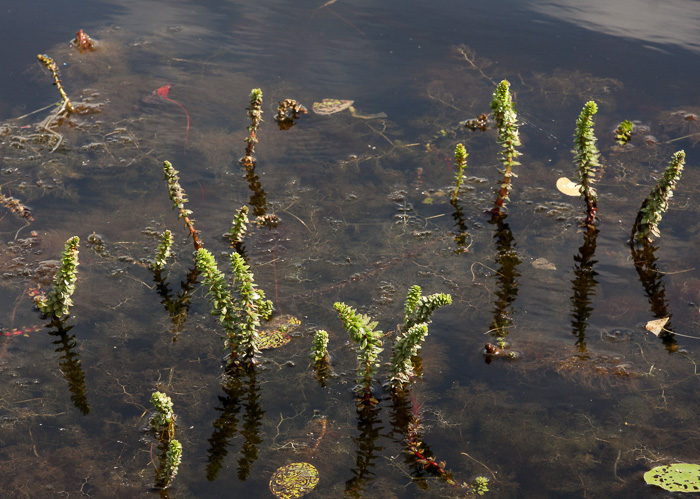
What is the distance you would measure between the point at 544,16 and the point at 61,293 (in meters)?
7.60

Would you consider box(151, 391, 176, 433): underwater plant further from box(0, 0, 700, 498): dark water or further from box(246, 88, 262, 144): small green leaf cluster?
box(246, 88, 262, 144): small green leaf cluster

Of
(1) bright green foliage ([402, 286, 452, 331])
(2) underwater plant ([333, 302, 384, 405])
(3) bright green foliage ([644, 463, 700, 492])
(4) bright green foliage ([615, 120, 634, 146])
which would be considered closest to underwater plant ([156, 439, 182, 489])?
(2) underwater plant ([333, 302, 384, 405])

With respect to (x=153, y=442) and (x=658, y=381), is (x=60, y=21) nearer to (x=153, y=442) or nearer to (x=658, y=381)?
(x=153, y=442)

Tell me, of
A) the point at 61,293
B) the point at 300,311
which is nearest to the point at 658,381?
the point at 300,311

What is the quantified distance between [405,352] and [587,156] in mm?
2788

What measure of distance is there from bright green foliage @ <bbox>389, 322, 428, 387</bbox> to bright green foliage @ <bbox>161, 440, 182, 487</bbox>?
65.5 inches

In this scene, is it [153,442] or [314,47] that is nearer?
[153,442]

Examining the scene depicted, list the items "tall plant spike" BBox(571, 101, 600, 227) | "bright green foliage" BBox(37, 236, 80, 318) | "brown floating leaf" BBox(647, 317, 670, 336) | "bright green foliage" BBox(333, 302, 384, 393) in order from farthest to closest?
"tall plant spike" BBox(571, 101, 600, 227)
"brown floating leaf" BBox(647, 317, 670, 336)
"bright green foliage" BBox(37, 236, 80, 318)
"bright green foliage" BBox(333, 302, 384, 393)

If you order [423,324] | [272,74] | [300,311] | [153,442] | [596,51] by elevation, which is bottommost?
[153,442]

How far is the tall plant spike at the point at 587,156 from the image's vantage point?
6547 millimetres

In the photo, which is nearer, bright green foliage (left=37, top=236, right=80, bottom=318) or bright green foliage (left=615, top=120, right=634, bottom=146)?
bright green foliage (left=37, top=236, right=80, bottom=318)

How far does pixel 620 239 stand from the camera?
704 centimetres

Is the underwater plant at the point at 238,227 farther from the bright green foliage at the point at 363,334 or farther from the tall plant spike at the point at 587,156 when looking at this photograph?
the tall plant spike at the point at 587,156

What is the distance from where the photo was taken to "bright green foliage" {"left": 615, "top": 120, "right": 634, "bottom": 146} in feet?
26.8
